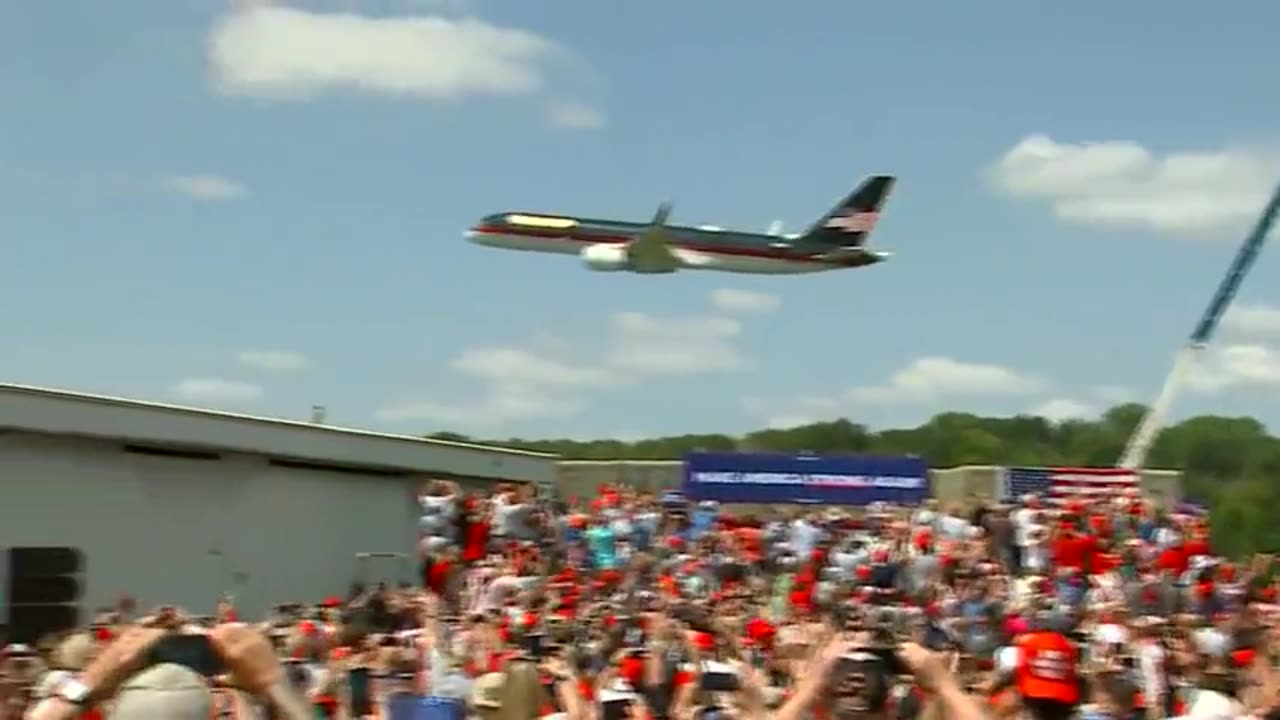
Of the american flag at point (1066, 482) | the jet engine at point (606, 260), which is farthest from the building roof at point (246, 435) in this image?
the jet engine at point (606, 260)

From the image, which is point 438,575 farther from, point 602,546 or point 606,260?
point 606,260

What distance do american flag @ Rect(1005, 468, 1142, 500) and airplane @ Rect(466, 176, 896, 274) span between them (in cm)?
1877

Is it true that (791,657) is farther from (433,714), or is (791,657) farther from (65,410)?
(65,410)

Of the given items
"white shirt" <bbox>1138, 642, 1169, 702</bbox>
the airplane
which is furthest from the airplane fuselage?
"white shirt" <bbox>1138, 642, 1169, 702</bbox>

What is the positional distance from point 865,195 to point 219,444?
3541cm

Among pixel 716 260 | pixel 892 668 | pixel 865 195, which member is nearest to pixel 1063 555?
pixel 892 668

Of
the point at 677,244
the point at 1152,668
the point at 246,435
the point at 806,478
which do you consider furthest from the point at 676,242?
the point at 1152,668

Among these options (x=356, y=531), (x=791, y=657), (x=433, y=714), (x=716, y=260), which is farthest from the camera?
(x=716, y=260)

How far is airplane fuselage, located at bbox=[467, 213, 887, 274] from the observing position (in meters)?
51.9

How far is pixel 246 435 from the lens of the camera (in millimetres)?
24391

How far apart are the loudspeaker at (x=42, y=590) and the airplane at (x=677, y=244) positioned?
1174 inches

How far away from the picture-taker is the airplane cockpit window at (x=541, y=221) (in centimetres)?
5272

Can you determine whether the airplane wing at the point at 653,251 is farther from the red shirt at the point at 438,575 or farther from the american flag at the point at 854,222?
the red shirt at the point at 438,575

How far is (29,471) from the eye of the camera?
20.1m
